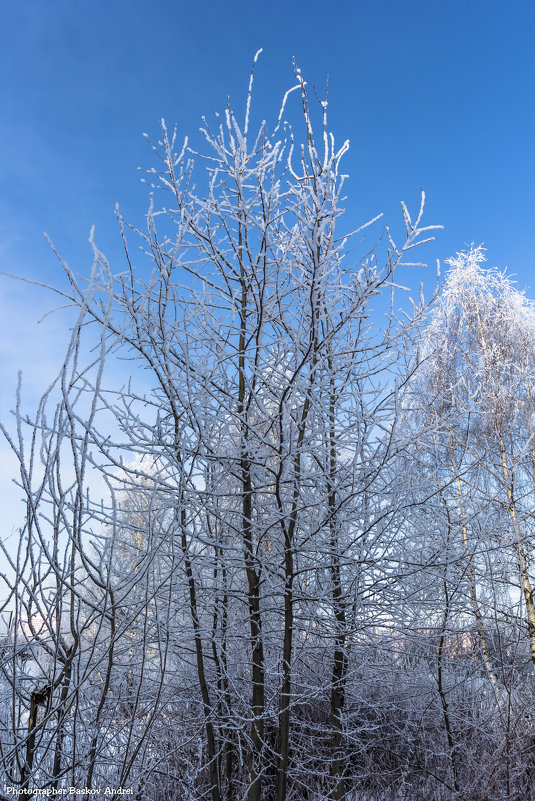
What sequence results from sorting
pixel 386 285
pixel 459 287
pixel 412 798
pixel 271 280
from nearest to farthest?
pixel 386 285 → pixel 271 280 → pixel 412 798 → pixel 459 287

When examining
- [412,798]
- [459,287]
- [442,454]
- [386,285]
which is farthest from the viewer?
[459,287]

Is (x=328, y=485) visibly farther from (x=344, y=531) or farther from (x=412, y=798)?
(x=412, y=798)

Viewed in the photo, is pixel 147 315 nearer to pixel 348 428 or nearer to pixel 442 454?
pixel 348 428

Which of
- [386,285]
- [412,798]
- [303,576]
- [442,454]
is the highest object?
[442,454]

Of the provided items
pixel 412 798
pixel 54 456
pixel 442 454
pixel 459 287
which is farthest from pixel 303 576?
pixel 459 287

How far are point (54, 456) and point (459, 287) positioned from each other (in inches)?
418

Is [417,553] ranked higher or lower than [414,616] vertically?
higher

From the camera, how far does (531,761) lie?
557cm

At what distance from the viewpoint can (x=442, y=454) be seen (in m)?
10.2

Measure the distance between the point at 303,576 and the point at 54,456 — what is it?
2.89m

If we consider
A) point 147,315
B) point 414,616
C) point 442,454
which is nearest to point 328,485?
point 414,616

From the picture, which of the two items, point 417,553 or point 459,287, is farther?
point 459,287

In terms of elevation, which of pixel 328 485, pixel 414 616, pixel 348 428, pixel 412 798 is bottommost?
pixel 412 798

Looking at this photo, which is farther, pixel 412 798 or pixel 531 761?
pixel 531 761
